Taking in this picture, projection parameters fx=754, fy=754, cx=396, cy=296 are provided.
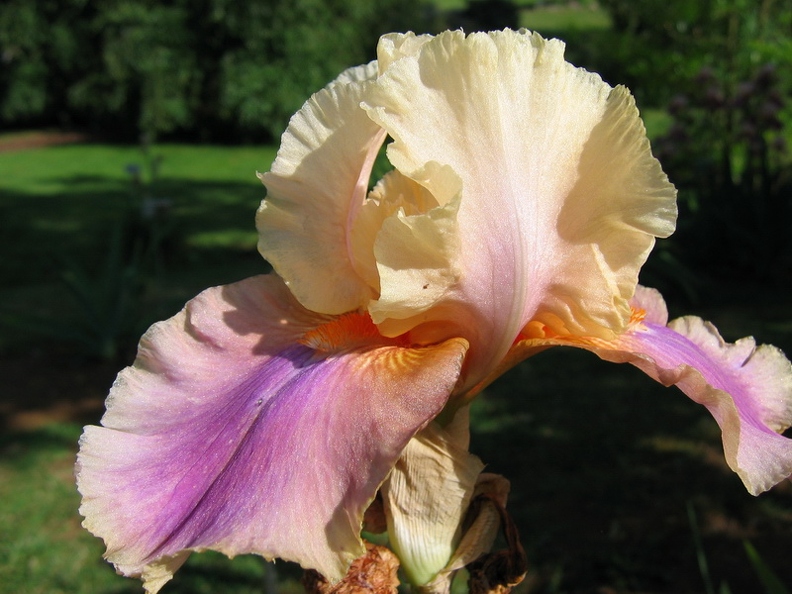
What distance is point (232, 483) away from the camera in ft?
2.35

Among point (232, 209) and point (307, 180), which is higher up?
point (307, 180)

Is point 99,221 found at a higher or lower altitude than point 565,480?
Answer: lower

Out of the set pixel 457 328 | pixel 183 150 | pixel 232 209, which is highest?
pixel 457 328

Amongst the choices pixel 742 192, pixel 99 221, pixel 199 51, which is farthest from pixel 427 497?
pixel 199 51

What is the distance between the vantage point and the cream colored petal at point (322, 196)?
0.88 meters

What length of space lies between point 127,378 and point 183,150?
43.3ft

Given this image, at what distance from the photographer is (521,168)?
0.80 metres

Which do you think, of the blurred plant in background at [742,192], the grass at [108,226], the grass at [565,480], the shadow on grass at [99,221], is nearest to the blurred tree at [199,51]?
the grass at [108,226]

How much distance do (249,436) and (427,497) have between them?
0.70 ft

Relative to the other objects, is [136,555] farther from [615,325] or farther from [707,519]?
[707,519]

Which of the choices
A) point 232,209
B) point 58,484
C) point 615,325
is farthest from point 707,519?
point 232,209

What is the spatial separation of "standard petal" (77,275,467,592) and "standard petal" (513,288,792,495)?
197 millimetres

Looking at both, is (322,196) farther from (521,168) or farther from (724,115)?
(724,115)

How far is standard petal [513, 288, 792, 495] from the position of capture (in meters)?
0.79
